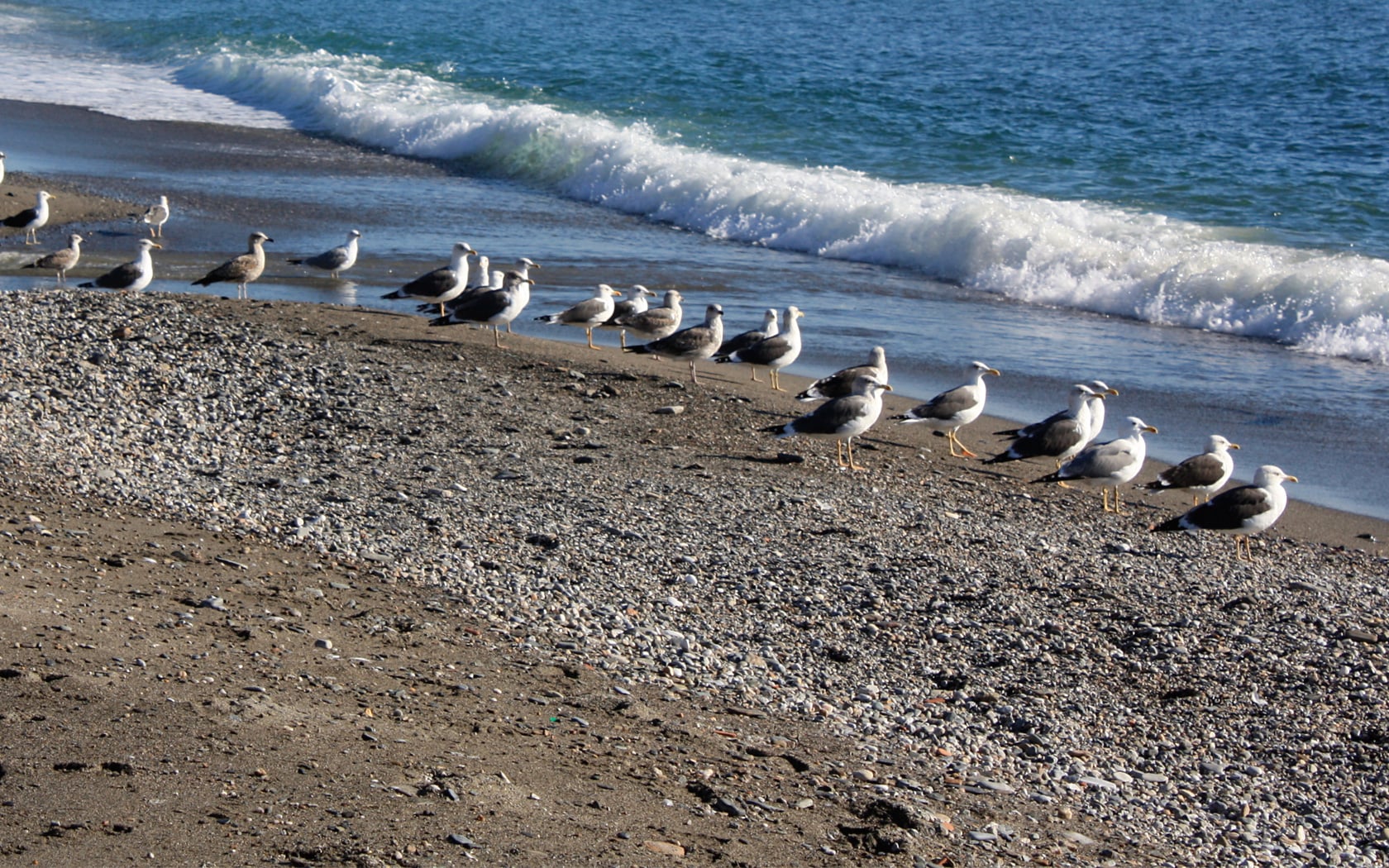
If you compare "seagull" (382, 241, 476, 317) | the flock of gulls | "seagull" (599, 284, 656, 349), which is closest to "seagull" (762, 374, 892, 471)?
the flock of gulls

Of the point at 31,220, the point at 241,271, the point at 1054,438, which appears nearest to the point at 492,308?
the point at 241,271

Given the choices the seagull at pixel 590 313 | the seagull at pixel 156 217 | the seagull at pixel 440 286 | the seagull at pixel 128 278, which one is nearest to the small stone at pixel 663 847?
the seagull at pixel 590 313

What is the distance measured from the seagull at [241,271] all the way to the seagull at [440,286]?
143cm

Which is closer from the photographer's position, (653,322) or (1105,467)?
(1105,467)

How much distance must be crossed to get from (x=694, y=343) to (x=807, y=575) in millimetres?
5035

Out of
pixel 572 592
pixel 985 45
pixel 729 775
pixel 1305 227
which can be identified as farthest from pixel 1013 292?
pixel 985 45

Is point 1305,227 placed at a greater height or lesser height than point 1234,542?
greater

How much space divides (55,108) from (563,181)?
11944 mm

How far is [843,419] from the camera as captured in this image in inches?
416

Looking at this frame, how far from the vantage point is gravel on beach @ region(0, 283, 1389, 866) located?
234 inches

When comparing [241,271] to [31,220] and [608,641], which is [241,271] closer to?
[31,220]

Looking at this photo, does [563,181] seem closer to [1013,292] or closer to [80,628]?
[1013,292]

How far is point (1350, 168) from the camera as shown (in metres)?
22.8

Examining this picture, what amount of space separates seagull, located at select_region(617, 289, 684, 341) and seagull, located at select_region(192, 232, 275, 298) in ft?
13.2
